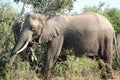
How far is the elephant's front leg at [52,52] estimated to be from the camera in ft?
27.8

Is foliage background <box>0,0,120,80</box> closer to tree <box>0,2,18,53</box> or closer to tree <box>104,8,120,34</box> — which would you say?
tree <box>0,2,18,53</box>

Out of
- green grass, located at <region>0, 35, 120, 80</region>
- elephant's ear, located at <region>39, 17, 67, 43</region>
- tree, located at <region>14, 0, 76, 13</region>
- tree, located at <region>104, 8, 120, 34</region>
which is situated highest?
tree, located at <region>14, 0, 76, 13</region>

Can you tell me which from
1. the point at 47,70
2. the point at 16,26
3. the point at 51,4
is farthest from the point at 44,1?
the point at 47,70

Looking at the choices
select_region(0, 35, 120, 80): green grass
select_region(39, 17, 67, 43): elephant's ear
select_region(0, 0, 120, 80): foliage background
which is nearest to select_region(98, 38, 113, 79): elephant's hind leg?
select_region(0, 0, 120, 80): foliage background

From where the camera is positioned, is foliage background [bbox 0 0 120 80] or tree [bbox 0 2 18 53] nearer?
foliage background [bbox 0 0 120 80]

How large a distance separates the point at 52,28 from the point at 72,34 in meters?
0.49

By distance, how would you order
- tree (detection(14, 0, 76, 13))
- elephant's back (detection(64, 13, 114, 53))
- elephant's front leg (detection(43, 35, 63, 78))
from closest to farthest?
elephant's front leg (detection(43, 35, 63, 78)), elephant's back (detection(64, 13, 114, 53)), tree (detection(14, 0, 76, 13))

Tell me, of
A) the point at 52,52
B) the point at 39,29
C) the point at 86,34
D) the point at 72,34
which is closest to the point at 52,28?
the point at 39,29

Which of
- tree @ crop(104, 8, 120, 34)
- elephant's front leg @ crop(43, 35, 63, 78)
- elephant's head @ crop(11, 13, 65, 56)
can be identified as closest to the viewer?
elephant's head @ crop(11, 13, 65, 56)

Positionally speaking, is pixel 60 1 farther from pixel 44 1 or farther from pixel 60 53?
pixel 60 53

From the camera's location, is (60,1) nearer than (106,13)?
Yes

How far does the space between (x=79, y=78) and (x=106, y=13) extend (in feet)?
21.1

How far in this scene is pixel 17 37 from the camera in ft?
27.8

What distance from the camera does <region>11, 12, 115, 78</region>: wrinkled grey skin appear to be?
28.0 feet
